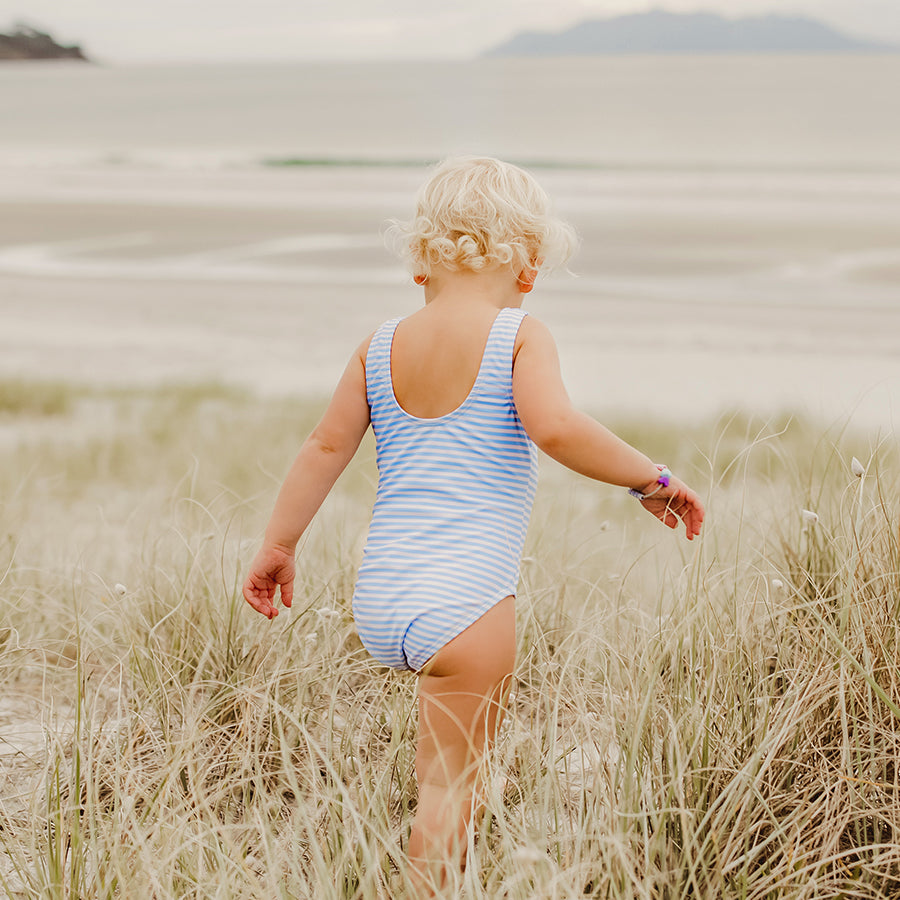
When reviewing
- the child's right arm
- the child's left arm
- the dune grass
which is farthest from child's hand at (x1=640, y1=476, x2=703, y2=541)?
the child's left arm

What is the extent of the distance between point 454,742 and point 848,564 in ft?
2.91

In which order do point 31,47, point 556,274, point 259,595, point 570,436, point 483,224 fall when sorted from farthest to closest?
point 31,47 → point 556,274 → point 259,595 → point 483,224 → point 570,436

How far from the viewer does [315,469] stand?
229cm

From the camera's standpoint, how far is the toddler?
6.77 ft

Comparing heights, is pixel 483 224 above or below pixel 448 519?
above

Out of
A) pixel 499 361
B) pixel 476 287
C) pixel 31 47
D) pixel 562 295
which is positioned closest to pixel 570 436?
pixel 499 361

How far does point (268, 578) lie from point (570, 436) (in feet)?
2.50

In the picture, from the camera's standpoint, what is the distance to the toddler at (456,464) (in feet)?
6.77

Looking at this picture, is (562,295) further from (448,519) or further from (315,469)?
(448,519)

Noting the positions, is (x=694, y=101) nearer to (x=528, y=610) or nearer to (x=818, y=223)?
(x=818, y=223)

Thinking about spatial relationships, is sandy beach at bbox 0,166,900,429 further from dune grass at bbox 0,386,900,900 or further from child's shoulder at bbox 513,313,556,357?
child's shoulder at bbox 513,313,556,357

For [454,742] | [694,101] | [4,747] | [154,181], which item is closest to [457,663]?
[454,742]

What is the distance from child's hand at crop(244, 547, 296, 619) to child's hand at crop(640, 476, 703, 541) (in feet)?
2.55

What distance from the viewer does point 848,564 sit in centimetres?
221
